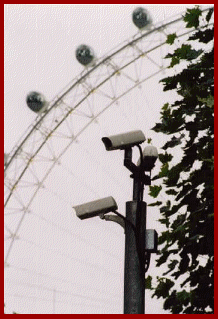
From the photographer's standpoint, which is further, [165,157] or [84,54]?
[84,54]

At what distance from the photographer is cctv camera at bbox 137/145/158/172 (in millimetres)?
7016

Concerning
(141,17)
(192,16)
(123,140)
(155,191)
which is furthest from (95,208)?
(141,17)

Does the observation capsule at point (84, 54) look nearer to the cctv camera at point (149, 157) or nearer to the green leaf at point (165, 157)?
the green leaf at point (165, 157)

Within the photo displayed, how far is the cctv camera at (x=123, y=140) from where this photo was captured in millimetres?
6875

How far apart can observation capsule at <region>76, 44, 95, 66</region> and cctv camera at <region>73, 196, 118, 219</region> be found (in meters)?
23.2

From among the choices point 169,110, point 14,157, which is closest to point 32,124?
point 14,157

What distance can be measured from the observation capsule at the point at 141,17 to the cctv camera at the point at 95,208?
80.3ft

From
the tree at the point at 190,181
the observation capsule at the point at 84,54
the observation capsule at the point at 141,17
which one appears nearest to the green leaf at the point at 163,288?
the tree at the point at 190,181

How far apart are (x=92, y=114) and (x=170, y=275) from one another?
23.5m

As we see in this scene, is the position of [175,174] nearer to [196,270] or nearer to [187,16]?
[196,270]

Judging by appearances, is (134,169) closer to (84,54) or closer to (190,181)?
(190,181)

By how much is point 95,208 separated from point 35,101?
74.4 feet

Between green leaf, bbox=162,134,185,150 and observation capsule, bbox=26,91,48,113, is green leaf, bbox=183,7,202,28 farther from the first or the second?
observation capsule, bbox=26,91,48,113

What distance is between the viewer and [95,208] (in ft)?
22.7
